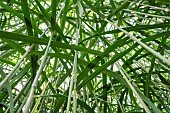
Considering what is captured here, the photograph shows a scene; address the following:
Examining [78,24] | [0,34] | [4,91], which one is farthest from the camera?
[78,24]

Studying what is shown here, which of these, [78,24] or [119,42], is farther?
[78,24]

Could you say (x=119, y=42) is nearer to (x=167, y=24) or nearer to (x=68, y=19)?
(x=167, y=24)

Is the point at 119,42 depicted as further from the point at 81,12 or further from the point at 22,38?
the point at 81,12

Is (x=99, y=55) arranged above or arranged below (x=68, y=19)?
below

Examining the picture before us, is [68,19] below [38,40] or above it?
above

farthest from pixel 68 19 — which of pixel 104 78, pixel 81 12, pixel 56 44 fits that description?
pixel 56 44

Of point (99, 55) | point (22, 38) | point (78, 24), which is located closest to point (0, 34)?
point (22, 38)

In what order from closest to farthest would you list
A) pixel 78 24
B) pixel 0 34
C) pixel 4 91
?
pixel 0 34 < pixel 4 91 < pixel 78 24

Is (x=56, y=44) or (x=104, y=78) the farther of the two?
(x=104, y=78)
